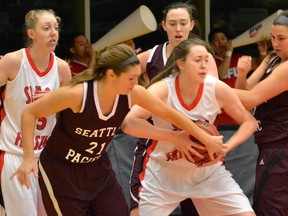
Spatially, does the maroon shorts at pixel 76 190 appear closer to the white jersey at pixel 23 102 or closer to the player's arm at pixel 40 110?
the player's arm at pixel 40 110

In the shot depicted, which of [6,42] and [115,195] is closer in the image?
[115,195]

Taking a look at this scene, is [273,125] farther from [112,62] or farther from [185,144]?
[112,62]

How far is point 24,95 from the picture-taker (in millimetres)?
→ 5309

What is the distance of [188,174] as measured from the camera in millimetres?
4922

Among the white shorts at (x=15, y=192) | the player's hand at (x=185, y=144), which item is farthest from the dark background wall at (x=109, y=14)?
the player's hand at (x=185, y=144)

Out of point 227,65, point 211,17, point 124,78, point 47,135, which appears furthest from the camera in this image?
point 211,17

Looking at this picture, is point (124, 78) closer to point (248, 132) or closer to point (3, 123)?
point (248, 132)

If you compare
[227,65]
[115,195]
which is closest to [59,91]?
[115,195]

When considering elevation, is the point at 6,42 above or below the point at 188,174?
above

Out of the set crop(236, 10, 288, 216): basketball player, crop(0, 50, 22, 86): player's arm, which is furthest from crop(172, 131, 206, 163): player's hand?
crop(0, 50, 22, 86): player's arm

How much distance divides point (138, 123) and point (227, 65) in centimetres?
336

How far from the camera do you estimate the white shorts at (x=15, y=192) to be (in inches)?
207

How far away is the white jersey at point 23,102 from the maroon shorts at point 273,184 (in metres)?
1.41

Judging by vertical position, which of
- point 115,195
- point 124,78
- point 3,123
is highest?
point 124,78
